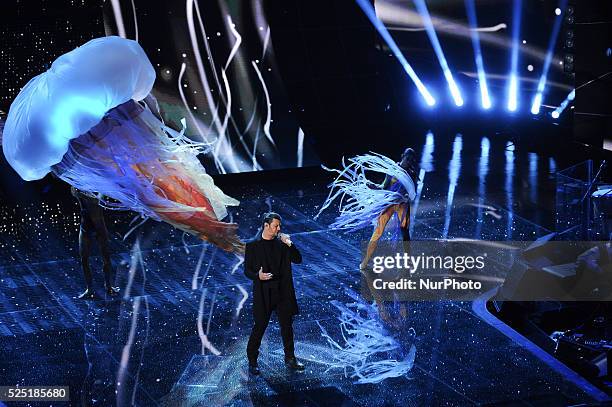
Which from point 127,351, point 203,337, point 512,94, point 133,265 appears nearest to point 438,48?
point 512,94

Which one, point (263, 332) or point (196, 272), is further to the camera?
point (196, 272)

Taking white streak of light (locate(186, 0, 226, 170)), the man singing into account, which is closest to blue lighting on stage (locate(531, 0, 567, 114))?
white streak of light (locate(186, 0, 226, 170))

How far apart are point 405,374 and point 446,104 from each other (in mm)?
9966

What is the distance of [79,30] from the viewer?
542 inches

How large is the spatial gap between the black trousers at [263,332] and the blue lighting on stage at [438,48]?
9.76 m

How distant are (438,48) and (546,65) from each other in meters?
1.93

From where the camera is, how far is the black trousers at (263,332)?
812cm

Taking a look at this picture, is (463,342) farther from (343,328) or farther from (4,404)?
(4,404)

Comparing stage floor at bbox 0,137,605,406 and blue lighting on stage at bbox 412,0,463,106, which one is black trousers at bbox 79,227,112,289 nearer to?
stage floor at bbox 0,137,605,406

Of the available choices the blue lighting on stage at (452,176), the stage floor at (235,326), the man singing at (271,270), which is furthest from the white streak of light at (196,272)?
the blue lighting on stage at (452,176)

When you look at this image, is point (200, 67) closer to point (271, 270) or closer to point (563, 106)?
point (563, 106)

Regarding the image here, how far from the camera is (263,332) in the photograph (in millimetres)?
8156

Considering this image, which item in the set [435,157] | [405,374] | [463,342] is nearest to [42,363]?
[405,374]

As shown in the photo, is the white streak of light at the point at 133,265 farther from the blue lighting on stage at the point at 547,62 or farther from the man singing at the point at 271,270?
the blue lighting on stage at the point at 547,62
